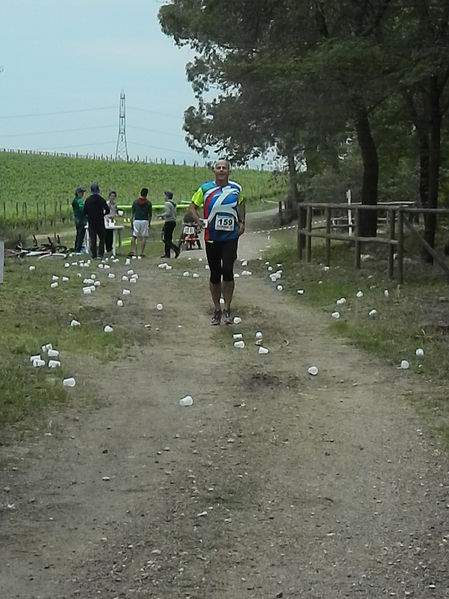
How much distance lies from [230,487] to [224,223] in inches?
230

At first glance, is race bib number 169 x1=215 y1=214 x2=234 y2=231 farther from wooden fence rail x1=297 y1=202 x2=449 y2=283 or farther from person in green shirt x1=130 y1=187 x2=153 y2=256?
person in green shirt x1=130 y1=187 x2=153 y2=256

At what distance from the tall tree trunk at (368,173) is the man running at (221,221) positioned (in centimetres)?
812

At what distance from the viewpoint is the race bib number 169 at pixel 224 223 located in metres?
11.3

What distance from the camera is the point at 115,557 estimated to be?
4.79 metres

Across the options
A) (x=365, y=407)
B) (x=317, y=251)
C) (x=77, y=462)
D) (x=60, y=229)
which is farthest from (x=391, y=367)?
(x=60, y=229)

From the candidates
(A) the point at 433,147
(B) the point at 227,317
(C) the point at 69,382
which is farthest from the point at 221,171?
(A) the point at 433,147

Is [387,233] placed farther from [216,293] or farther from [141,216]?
[141,216]

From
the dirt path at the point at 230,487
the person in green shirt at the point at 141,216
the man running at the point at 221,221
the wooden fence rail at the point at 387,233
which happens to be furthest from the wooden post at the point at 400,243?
the person in green shirt at the point at 141,216

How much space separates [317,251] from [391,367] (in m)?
11.7

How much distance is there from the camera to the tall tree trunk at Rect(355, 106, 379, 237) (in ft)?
64.7

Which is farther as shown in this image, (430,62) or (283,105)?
(283,105)

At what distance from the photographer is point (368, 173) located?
21.4 metres

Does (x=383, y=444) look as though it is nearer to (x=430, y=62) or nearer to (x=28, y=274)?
(x=430, y=62)

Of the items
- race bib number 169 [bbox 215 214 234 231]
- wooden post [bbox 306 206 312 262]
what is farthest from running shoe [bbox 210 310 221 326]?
wooden post [bbox 306 206 312 262]
